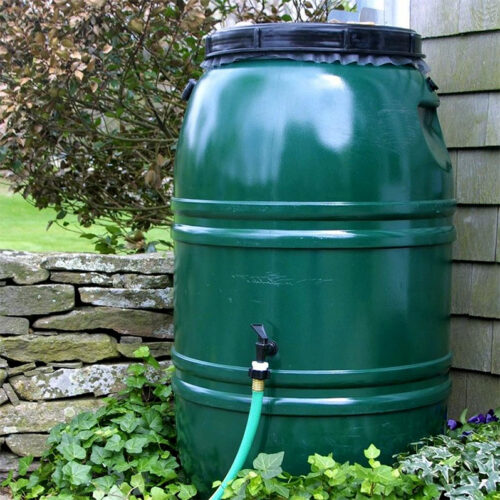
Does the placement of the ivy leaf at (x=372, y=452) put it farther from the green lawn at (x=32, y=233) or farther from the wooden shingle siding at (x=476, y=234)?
the green lawn at (x=32, y=233)

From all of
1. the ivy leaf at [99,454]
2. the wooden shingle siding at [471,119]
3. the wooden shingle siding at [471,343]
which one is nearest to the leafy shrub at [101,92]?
the wooden shingle siding at [471,119]

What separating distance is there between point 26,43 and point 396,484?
7.47 feet

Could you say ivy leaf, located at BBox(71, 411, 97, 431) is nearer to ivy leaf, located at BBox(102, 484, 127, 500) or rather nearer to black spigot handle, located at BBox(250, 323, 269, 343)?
ivy leaf, located at BBox(102, 484, 127, 500)

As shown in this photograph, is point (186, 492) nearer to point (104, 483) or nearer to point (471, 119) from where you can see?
point (104, 483)

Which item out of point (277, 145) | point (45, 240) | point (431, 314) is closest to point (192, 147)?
point (277, 145)

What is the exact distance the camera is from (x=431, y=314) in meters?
2.34

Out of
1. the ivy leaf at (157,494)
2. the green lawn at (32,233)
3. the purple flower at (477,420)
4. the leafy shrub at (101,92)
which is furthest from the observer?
the green lawn at (32,233)

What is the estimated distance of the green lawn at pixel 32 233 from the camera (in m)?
Result: 6.16

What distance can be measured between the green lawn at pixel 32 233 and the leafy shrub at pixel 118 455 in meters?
2.43

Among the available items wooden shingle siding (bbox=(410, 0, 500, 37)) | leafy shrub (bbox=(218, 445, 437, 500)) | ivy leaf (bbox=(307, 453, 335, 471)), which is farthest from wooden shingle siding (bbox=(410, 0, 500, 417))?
ivy leaf (bbox=(307, 453, 335, 471))

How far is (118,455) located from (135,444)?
72 mm

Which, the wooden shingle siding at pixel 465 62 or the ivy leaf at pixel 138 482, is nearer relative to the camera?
the ivy leaf at pixel 138 482

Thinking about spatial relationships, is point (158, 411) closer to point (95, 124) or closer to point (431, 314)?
point (431, 314)

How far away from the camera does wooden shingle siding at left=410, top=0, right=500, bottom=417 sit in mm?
2707
